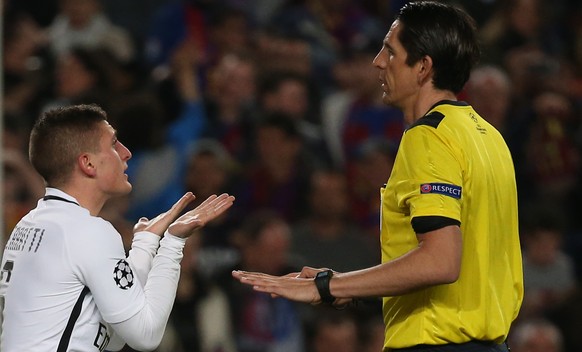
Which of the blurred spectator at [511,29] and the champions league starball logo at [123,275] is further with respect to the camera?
the blurred spectator at [511,29]

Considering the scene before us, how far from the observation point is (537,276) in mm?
7637

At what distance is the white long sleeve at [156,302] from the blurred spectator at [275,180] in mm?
3953

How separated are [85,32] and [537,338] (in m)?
3.79

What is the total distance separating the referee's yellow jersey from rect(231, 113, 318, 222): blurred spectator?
166 inches

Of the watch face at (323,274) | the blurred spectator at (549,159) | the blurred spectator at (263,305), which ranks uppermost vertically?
the watch face at (323,274)

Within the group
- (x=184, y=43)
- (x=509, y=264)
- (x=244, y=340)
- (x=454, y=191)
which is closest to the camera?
(x=454, y=191)

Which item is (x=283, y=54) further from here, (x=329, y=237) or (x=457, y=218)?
(x=457, y=218)

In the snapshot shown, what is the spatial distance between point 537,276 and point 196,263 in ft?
7.44

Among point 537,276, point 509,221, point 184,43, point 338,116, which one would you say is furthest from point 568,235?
point 509,221

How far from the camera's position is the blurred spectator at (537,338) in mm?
6977

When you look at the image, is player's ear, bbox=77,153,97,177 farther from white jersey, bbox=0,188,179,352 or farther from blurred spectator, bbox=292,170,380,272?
blurred spectator, bbox=292,170,380,272

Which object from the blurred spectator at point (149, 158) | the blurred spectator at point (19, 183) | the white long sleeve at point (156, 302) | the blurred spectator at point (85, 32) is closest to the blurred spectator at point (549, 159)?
the blurred spectator at point (149, 158)

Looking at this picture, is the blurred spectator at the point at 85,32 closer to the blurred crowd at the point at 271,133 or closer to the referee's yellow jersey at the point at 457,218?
the blurred crowd at the point at 271,133

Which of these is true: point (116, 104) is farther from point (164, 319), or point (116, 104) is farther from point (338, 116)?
point (164, 319)
